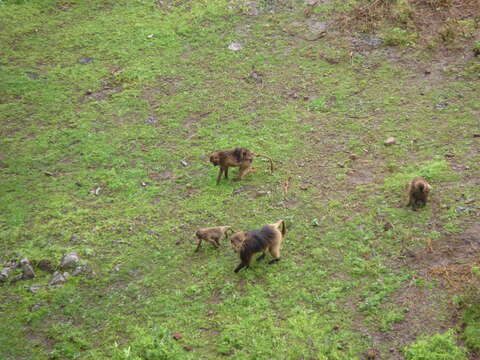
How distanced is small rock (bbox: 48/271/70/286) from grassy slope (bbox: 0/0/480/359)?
0.17 meters

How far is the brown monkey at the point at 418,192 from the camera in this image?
9664mm

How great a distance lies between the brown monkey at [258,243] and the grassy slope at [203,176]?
25 cm

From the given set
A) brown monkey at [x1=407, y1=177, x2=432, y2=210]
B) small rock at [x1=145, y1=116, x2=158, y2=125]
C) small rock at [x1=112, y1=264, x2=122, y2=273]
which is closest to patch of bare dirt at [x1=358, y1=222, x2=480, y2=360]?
brown monkey at [x1=407, y1=177, x2=432, y2=210]

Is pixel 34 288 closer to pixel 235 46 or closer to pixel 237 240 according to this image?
pixel 237 240

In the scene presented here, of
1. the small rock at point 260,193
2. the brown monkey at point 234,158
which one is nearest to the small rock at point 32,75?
the brown monkey at point 234,158

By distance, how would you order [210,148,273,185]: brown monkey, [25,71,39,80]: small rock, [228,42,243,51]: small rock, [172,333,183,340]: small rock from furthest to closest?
[228,42,243,51]: small rock
[25,71,39,80]: small rock
[210,148,273,185]: brown monkey
[172,333,183,340]: small rock

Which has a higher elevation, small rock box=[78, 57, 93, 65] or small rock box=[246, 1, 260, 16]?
small rock box=[246, 1, 260, 16]

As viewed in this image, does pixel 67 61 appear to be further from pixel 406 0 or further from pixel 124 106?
pixel 406 0

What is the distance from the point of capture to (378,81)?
14.1m

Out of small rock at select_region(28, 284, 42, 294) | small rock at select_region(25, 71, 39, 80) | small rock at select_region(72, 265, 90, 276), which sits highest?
small rock at select_region(25, 71, 39, 80)

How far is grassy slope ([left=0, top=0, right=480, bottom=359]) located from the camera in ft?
27.2

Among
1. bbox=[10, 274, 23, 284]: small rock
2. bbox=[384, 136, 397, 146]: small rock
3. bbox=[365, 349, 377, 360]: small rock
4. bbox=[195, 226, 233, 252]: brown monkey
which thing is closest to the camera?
bbox=[365, 349, 377, 360]: small rock

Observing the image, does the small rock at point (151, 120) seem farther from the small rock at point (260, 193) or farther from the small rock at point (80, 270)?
the small rock at point (80, 270)

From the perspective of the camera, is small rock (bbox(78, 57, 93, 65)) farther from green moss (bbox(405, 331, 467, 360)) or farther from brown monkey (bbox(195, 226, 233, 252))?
green moss (bbox(405, 331, 467, 360))
